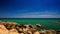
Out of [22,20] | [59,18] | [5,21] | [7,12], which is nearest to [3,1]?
[7,12]

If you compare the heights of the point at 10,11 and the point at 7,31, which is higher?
the point at 10,11

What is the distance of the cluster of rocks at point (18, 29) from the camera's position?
1.82 m

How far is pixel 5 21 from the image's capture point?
1.88 meters

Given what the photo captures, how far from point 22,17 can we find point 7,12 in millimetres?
276

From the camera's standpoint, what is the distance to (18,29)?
186 cm

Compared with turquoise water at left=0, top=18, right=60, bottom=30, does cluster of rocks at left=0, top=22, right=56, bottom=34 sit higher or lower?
lower

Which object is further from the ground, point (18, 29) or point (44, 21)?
point (44, 21)

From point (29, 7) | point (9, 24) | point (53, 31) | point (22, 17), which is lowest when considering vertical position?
point (53, 31)

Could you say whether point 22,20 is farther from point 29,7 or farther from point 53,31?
point 53,31

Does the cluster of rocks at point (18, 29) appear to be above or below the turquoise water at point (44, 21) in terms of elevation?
below

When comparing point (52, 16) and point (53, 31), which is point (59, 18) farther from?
point (53, 31)

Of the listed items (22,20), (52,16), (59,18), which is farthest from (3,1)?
(59,18)

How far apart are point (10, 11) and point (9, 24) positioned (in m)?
0.22

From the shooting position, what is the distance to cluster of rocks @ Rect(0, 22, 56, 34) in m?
1.82
